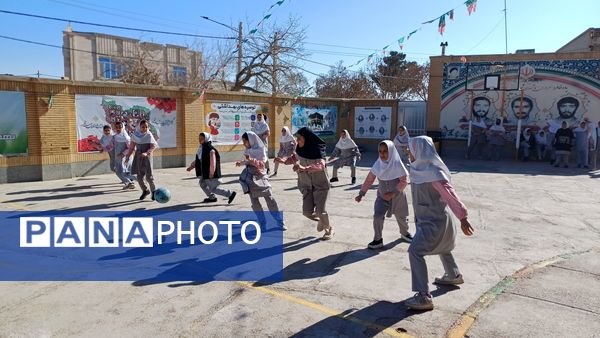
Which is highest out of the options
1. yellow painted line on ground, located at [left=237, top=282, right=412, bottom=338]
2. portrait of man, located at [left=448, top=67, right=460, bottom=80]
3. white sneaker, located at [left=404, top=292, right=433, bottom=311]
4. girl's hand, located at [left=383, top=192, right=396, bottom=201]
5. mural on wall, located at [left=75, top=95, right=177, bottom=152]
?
portrait of man, located at [left=448, top=67, right=460, bottom=80]

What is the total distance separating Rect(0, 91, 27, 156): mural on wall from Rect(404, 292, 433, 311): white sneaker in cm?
1115

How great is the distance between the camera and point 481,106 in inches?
815

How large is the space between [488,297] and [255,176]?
382 centimetres

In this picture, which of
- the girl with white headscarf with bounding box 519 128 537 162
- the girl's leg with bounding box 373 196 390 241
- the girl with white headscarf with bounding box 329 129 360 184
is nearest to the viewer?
the girl's leg with bounding box 373 196 390 241

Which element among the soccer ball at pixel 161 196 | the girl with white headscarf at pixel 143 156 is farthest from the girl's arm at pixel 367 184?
the girl with white headscarf at pixel 143 156

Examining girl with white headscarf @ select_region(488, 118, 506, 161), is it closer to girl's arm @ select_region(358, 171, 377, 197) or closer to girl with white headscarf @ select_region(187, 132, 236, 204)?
girl with white headscarf @ select_region(187, 132, 236, 204)

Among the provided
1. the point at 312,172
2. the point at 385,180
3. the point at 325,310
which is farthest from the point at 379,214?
the point at 325,310

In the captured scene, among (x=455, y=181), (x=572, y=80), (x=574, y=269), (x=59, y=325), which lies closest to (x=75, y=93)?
(x=59, y=325)

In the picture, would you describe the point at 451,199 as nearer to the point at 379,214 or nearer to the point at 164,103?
the point at 379,214

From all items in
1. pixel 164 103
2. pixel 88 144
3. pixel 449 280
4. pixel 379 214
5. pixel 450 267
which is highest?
pixel 164 103

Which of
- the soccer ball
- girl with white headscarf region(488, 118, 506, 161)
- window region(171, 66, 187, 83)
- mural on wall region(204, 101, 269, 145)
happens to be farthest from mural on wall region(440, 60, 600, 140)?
window region(171, 66, 187, 83)

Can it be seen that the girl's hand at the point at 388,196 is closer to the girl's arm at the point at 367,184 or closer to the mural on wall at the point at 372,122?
the girl's arm at the point at 367,184

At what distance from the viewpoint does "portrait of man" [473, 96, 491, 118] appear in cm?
2059

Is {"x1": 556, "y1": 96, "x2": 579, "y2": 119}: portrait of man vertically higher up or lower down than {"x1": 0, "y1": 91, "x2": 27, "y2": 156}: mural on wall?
higher up
